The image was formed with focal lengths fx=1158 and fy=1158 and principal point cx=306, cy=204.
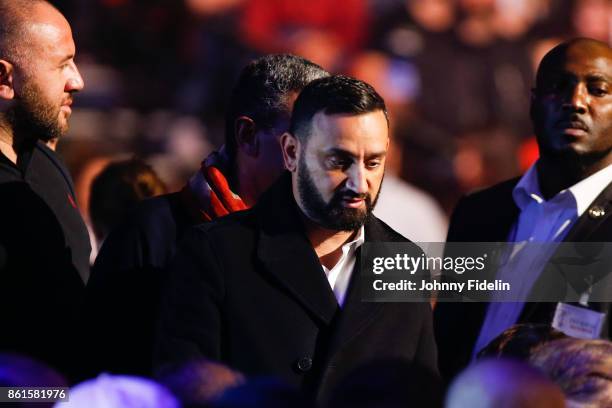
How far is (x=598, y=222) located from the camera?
3.43 m

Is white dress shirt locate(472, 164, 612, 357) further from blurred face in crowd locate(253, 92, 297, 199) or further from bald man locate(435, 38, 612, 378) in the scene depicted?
blurred face in crowd locate(253, 92, 297, 199)

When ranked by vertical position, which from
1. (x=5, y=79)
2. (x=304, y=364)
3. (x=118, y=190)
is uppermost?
(x=5, y=79)

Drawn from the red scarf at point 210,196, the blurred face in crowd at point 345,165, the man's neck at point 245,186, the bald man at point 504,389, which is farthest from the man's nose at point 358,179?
the bald man at point 504,389

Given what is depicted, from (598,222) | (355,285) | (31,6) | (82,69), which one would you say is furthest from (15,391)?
(82,69)

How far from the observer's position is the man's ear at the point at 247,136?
3225 millimetres

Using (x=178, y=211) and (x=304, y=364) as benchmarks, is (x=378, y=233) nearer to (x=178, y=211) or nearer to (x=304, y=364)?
(x=304, y=364)

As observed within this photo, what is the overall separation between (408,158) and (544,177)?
140 inches

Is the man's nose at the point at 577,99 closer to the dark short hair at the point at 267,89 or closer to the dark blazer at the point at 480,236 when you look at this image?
the dark blazer at the point at 480,236

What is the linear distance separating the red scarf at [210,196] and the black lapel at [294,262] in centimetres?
33

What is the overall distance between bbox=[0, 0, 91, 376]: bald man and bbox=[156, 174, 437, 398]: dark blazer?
49 centimetres

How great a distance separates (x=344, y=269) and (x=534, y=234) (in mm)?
1005

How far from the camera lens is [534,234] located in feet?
11.7

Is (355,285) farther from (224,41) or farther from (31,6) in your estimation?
(224,41)

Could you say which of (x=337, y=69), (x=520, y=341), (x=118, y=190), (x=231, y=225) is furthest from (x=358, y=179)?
(x=337, y=69)
